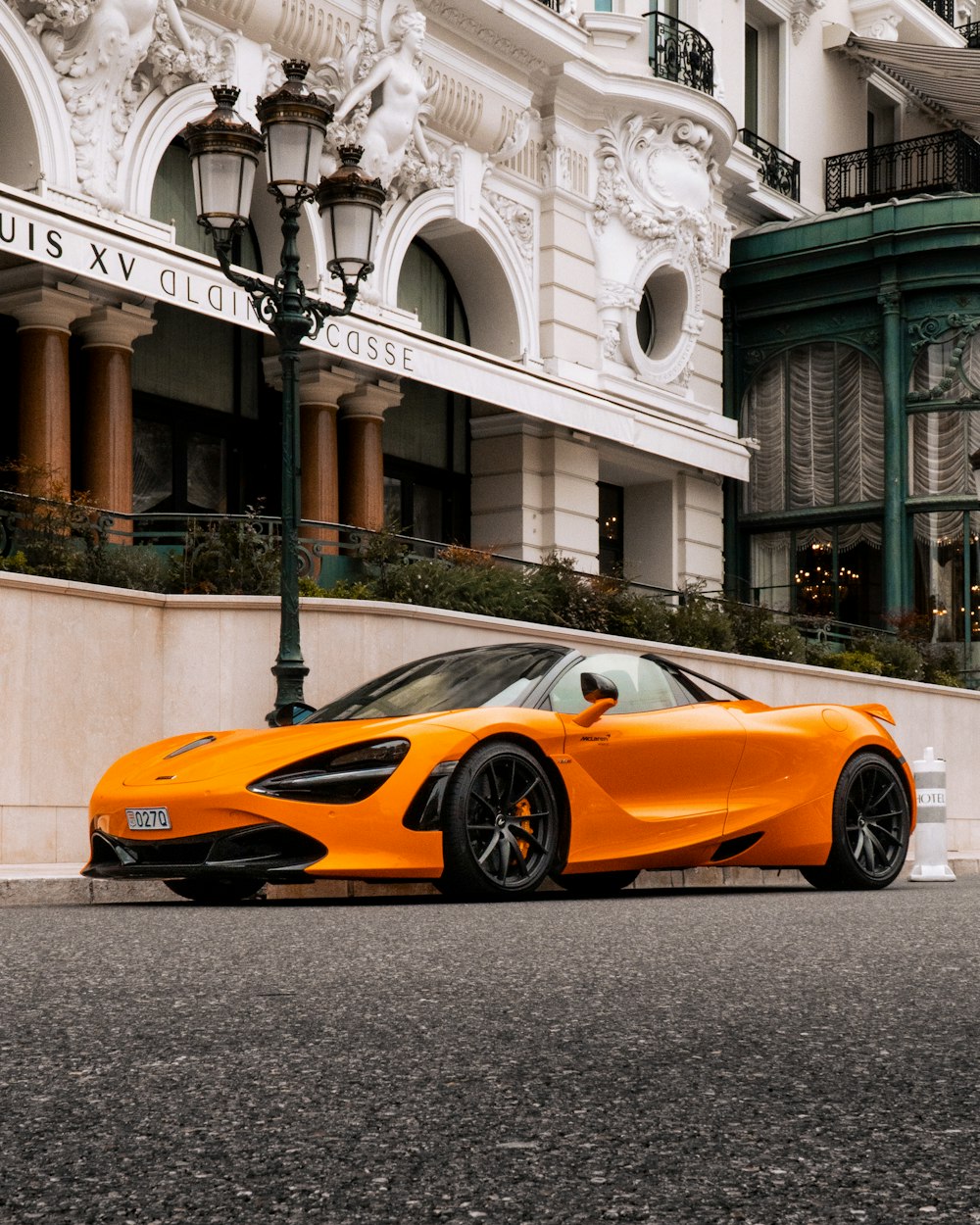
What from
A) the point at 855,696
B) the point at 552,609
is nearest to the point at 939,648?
the point at 855,696

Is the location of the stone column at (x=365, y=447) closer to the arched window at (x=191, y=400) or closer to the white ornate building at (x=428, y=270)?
the white ornate building at (x=428, y=270)

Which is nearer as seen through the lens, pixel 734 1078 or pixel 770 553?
pixel 734 1078

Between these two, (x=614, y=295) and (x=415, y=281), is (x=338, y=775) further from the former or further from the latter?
(x=614, y=295)

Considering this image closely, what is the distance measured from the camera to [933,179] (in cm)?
2961

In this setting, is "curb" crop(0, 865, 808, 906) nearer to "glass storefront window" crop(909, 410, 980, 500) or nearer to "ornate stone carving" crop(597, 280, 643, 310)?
"ornate stone carving" crop(597, 280, 643, 310)

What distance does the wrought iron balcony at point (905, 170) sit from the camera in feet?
93.8

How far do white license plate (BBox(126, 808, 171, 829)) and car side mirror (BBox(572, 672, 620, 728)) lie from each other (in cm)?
214

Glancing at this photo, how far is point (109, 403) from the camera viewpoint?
56.3 feet

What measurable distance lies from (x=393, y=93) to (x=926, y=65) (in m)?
12.1

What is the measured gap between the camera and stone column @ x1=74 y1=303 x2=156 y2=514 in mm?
17031

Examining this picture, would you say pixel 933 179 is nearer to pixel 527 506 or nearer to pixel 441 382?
pixel 527 506

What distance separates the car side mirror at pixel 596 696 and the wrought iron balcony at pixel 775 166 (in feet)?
65.6

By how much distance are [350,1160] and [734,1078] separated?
0.93 metres

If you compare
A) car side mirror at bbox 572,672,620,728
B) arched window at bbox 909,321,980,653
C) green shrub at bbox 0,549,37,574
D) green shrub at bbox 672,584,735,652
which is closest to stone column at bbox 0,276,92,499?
green shrub at bbox 0,549,37,574
